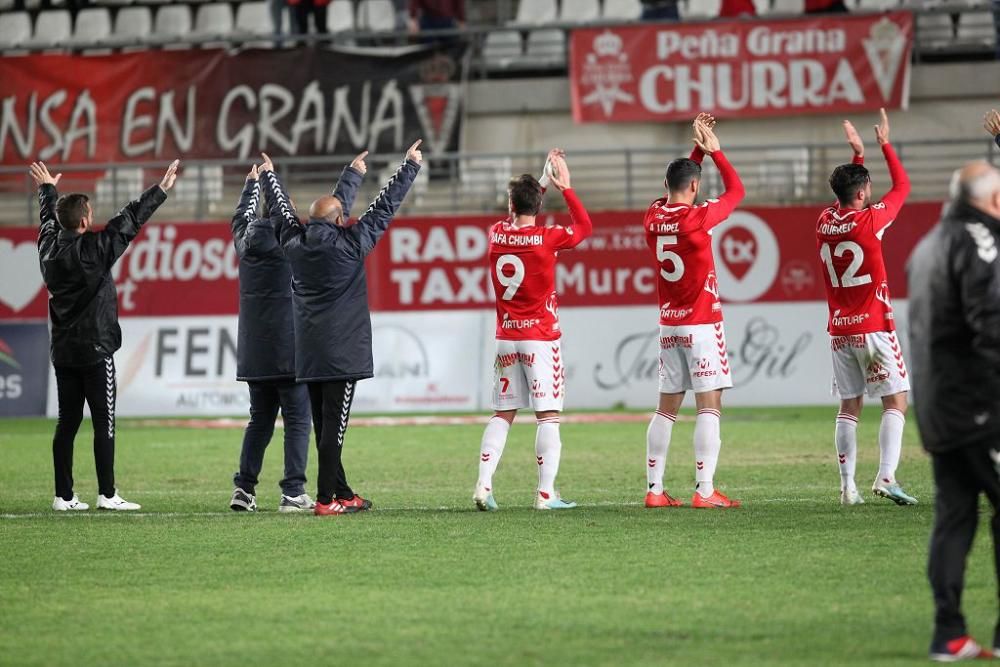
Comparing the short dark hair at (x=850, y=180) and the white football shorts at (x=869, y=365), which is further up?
the short dark hair at (x=850, y=180)

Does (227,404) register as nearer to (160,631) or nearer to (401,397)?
(401,397)

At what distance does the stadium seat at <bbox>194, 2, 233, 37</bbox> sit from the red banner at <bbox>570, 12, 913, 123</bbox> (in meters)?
7.13

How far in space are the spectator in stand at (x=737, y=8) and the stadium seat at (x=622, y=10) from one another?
1800mm

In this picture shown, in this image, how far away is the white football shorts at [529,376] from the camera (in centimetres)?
1066

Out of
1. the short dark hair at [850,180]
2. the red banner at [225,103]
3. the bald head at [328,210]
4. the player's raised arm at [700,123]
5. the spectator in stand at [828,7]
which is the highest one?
the spectator in stand at [828,7]

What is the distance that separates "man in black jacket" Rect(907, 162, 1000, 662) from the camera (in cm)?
584

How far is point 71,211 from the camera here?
11.4 m

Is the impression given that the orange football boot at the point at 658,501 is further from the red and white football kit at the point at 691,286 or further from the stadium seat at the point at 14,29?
the stadium seat at the point at 14,29

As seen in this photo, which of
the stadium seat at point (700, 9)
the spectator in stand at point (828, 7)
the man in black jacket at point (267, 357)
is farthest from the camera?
the stadium seat at point (700, 9)

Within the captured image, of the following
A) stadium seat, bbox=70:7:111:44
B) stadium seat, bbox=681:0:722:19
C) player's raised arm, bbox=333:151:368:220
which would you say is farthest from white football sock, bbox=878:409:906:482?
stadium seat, bbox=70:7:111:44

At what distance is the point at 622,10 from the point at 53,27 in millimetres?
11081

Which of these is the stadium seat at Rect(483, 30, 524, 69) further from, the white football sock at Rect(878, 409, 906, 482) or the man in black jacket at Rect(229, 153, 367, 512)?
the white football sock at Rect(878, 409, 906, 482)

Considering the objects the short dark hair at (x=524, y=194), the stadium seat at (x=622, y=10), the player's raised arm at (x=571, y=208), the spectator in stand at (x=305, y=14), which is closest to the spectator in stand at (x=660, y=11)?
the stadium seat at (x=622, y=10)

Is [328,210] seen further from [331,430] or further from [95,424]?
[95,424]
